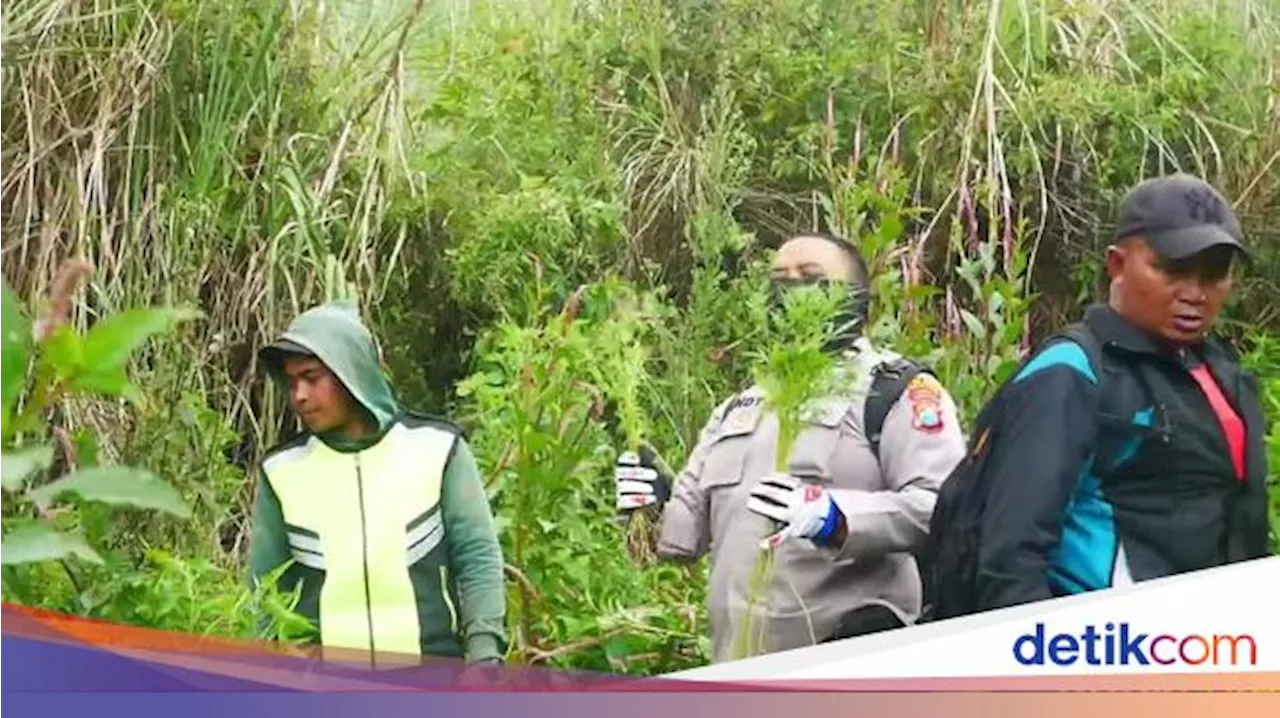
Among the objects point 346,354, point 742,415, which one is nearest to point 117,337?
point 346,354

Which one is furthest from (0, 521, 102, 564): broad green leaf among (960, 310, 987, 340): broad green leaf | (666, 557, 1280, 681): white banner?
(960, 310, 987, 340): broad green leaf

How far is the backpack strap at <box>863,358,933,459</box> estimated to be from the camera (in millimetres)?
2967

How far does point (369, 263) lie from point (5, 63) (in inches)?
26.3

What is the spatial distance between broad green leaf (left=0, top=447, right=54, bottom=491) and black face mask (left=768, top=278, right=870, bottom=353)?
111cm

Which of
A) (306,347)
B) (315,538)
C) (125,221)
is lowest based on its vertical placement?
(315,538)

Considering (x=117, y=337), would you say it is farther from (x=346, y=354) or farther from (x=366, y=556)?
(x=366, y=556)

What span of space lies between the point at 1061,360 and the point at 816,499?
16.7 inches

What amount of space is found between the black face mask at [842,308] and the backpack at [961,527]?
235mm

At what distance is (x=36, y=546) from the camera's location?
2428mm

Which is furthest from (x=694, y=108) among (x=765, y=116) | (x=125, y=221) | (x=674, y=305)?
(x=125, y=221)

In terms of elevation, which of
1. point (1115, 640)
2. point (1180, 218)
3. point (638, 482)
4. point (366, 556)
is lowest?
point (1115, 640)

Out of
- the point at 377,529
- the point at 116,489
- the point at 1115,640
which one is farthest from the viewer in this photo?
the point at 377,529

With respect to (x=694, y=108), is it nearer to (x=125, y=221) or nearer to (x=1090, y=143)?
(x=1090, y=143)

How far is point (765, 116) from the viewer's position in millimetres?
3055
